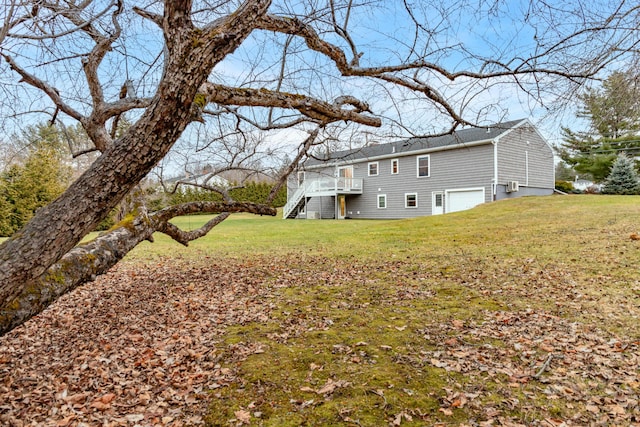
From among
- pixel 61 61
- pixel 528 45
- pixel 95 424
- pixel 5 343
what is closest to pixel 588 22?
pixel 528 45

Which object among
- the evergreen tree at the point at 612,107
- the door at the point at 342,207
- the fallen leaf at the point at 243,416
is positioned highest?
the evergreen tree at the point at 612,107

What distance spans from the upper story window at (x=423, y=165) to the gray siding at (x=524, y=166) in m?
3.68

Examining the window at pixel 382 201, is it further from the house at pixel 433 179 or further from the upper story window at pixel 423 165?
the upper story window at pixel 423 165

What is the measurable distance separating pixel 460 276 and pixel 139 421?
5.05 m

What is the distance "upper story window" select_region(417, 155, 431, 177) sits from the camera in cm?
2005

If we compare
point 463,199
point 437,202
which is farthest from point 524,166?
point 437,202

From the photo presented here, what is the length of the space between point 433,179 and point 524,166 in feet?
14.9

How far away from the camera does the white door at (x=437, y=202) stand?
772 inches

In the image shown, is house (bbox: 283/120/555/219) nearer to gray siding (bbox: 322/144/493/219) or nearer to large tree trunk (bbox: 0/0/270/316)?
gray siding (bbox: 322/144/493/219)

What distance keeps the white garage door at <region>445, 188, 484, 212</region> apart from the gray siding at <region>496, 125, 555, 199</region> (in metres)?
0.94

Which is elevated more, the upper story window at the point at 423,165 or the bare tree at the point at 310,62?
the upper story window at the point at 423,165

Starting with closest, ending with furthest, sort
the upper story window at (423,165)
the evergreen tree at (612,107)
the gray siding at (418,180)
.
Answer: the evergreen tree at (612,107), the gray siding at (418,180), the upper story window at (423,165)

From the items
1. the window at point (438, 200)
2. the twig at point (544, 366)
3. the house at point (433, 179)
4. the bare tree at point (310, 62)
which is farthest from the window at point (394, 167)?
the twig at point (544, 366)

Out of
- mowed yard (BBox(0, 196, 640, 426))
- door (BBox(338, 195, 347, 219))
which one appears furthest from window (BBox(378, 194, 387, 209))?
mowed yard (BBox(0, 196, 640, 426))
